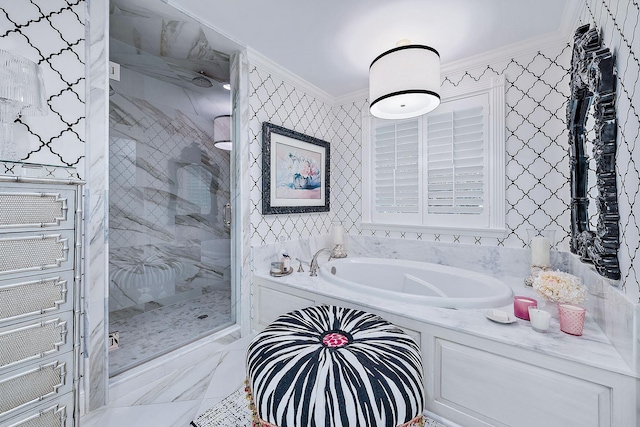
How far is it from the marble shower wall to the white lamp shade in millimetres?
1517

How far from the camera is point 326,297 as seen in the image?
1.97m

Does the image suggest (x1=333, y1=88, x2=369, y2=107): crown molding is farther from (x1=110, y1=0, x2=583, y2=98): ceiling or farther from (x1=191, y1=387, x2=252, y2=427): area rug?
(x1=191, y1=387, x2=252, y2=427): area rug

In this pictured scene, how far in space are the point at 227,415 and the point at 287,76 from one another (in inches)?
109

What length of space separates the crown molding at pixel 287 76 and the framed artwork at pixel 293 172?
1.70ft

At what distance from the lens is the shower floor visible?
1.92 meters

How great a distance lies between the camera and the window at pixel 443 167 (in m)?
2.33

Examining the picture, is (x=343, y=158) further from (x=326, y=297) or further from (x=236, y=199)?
(x=326, y=297)

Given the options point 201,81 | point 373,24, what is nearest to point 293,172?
point 201,81

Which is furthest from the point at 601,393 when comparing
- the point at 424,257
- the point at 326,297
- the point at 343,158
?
the point at 343,158

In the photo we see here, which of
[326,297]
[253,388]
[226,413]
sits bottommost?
[226,413]

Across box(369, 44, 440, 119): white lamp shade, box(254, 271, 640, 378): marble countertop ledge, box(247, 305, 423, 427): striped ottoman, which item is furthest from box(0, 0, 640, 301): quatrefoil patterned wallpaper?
box(247, 305, 423, 427): striped ottoman

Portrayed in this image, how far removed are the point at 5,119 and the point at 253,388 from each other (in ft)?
5.27

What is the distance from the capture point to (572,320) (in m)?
1.30

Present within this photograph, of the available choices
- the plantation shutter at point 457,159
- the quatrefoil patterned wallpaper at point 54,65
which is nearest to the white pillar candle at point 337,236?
the plantation shutter at point 457,159
